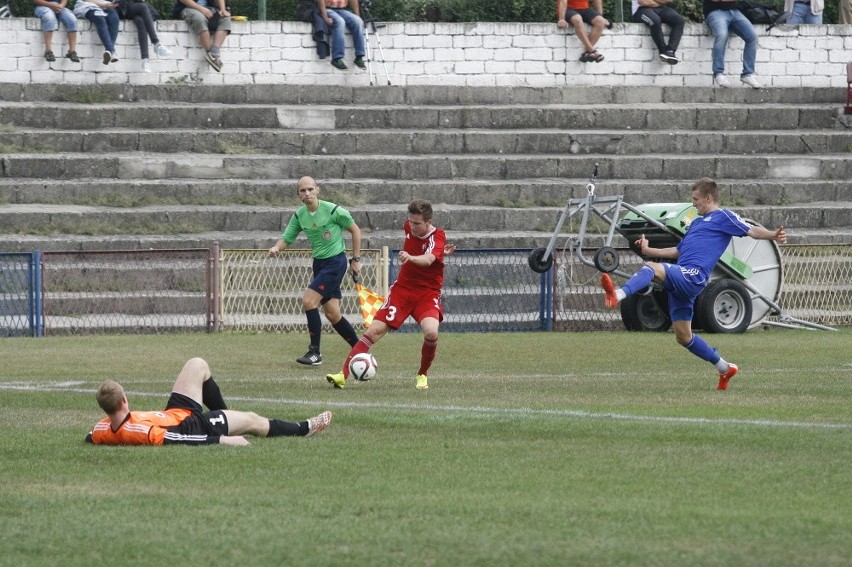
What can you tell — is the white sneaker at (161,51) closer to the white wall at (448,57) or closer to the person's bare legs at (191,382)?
the white wall at (448,57)

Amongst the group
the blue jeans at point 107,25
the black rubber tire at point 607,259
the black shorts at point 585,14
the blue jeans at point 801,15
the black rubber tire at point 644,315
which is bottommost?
the black rubber tire at point 644,315

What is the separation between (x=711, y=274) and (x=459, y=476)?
45.1 ft

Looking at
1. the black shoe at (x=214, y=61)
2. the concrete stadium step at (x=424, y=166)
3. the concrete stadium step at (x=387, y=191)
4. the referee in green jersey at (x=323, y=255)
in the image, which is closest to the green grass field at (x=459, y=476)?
the referee in green jersey at (x=323, y=255)

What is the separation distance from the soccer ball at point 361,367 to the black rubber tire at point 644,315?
9063 mm

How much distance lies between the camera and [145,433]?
9.46 metres

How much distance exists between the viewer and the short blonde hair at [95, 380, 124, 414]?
30.2ft

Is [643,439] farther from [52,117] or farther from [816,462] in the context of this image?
[52,117]

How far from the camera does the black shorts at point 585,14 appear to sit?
29.8 meters

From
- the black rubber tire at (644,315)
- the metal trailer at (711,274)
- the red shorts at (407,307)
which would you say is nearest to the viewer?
the red shorts at (407,307)

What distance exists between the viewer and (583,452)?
29.9 feet

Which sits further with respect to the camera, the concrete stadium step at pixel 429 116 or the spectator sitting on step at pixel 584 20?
the spectator sitting on step at pixel 584 20

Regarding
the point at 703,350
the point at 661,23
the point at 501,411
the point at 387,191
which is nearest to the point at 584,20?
the point at 661,23

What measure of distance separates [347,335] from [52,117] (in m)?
12.4

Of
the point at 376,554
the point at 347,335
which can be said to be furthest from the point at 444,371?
the point at 376,554
